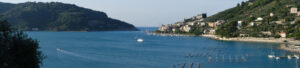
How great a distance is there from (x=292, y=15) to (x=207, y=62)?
45.2 metres

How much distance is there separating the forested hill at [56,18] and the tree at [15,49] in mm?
106927

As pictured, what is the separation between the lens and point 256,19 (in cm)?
7294

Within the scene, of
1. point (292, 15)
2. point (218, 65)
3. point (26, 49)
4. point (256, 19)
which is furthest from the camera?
point (256, 19)

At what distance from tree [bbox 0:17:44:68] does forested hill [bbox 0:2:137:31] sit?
106927mm

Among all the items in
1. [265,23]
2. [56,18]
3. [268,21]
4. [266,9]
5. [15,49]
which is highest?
[56,18]

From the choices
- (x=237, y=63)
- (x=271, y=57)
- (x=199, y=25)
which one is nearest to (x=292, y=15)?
(x=199, y=25)

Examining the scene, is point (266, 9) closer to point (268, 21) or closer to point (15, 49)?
point (268, 21)

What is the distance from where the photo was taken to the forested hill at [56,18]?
123938mm

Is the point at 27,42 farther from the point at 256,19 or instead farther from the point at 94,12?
the point at 94,12

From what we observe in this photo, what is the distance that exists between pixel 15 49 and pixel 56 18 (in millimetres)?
125917

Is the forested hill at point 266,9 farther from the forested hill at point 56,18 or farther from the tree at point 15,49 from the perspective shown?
the tree at point 15,49

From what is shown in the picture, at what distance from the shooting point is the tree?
33.0 feet

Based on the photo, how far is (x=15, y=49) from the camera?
1102 centimetres

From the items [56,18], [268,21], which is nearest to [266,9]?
[268,21]
